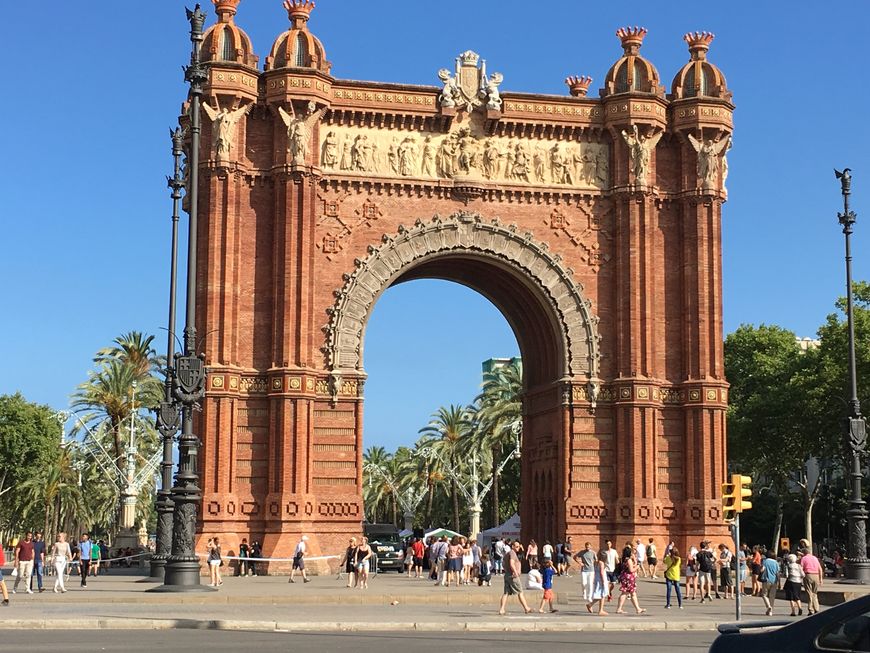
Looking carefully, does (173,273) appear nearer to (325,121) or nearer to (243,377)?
(243,377)

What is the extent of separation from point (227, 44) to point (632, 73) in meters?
14.0

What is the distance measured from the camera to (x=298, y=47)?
1671 inches

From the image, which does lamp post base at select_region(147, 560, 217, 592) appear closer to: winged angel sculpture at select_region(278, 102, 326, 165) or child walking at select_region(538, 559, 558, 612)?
child walking at select_region(538, 559, 558, 612)

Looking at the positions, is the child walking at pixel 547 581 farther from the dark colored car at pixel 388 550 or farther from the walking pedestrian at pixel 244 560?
the dark colored car at pixel 388 550

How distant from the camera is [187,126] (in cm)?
4344

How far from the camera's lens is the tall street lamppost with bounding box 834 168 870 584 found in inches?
1421

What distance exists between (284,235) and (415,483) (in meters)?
58.6

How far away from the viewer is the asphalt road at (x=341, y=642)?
18.2 metres

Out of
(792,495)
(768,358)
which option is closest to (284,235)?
(768,358)

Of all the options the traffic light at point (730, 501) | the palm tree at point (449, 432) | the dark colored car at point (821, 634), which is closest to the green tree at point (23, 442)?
the palm tree at point (449, 432)

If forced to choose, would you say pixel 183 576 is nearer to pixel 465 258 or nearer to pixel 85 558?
pixel 85 558

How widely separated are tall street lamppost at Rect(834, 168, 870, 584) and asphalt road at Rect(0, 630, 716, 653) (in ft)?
50.5

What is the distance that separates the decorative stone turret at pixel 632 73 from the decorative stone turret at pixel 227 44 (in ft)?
40.9

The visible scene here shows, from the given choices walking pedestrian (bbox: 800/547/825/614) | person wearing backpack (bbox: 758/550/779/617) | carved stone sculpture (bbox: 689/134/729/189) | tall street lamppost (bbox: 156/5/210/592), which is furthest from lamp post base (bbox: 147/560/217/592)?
carved stone sculpture (bbox: 689/134/729/189)
